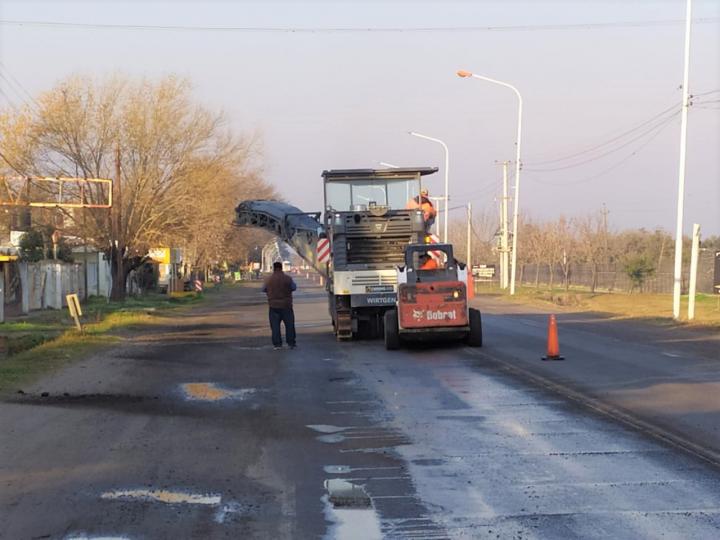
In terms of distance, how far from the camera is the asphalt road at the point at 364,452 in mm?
6285

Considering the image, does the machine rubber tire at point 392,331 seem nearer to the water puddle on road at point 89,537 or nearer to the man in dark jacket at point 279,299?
the man in dark jacket at point 279,299

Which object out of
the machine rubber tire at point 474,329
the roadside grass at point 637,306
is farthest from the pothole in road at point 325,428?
the roadside grass at point 637,306

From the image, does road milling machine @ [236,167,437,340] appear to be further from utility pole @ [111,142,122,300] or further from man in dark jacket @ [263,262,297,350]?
utility pole @ [111,142,122,300]

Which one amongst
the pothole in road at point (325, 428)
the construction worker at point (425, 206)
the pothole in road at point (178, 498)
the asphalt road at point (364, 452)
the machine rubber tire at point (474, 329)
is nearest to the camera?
the asphalt road at point (364, 452)

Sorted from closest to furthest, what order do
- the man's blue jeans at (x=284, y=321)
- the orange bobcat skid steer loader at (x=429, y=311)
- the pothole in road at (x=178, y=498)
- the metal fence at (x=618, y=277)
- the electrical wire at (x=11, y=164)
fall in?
the pothole in road at (x=178, y=498), the orange bobcat skid steer loader at (x=429, y=311), the man's blue jeans at (x=284, y=321), the electrical wire at (x=11, y=164), the metal fence at (x=618, y=277)

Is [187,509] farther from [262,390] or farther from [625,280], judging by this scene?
[625,280]

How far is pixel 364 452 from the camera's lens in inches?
337

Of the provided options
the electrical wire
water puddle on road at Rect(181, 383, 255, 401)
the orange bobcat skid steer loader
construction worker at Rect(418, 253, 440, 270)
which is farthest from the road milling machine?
the electrical wire

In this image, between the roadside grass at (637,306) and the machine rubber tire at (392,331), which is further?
the roadside grass at (637,306)

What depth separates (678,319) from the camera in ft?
89.0

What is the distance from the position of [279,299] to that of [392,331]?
2.66 meters

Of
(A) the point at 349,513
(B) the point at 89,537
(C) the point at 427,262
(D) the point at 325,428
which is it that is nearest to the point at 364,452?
(D) the point at 325,428

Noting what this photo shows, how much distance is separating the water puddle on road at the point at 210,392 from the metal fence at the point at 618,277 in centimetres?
3752

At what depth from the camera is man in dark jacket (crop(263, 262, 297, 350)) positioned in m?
19.3
